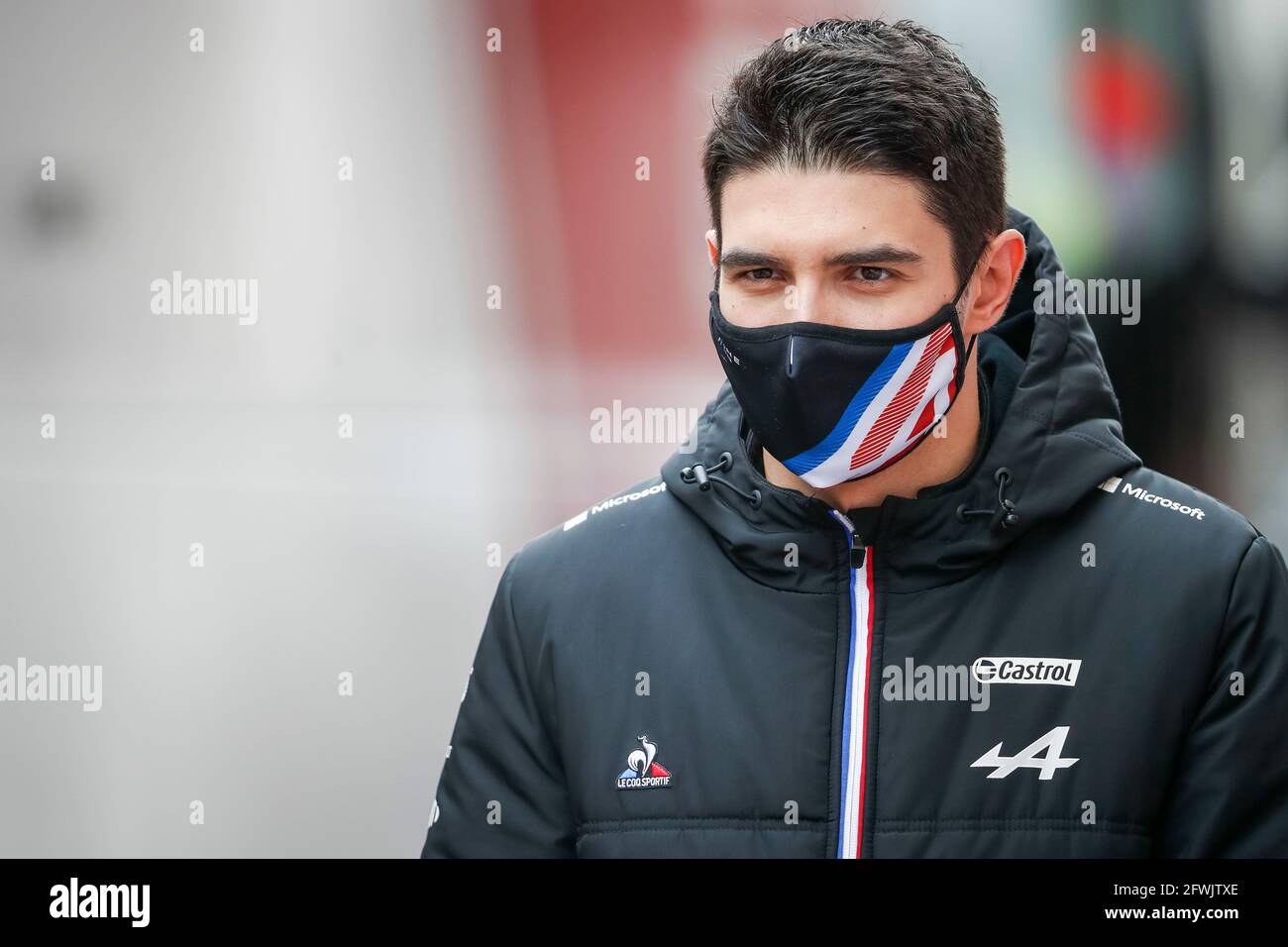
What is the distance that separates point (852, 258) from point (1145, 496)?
1.92ft

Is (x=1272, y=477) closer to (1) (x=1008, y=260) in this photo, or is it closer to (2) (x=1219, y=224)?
(2) (x=1219, y=224)

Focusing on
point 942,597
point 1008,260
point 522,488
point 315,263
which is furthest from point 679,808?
point 315,263

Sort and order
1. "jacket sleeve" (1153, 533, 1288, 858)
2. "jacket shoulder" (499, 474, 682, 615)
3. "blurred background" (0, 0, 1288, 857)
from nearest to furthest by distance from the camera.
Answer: "jacket sleeve" (1153, 533, 1288, 858) < "jacket shoulder" (499, 474, 682, 615) < "blurred background" (0, 0, 1288, 857)

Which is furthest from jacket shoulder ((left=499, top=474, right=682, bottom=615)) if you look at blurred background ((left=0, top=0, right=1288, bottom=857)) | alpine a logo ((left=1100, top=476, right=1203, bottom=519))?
blurred background ((left=0, top=0, right=1288, bottom=857))

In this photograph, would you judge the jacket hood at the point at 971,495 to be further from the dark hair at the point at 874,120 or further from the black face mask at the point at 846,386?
the dark hair at the point at 874,120

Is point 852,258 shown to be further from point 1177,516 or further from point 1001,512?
point 1177,516

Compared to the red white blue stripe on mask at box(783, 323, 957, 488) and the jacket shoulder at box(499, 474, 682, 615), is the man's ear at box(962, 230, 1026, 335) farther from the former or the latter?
the jacket shoulder at box(499, 474, 682, 615)

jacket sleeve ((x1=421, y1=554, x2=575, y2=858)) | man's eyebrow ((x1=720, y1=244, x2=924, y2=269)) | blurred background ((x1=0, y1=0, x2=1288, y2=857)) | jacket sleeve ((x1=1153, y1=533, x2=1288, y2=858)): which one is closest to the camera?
jacket sleeve ((x1=1153, y1=533, x2=1288, y2=858))

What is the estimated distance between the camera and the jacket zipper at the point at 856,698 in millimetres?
1892

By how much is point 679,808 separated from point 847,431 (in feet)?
2.01

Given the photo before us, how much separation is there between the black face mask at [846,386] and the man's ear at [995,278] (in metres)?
0.06

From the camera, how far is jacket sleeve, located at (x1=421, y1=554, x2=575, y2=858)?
2.04 metres

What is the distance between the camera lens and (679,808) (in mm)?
1962
